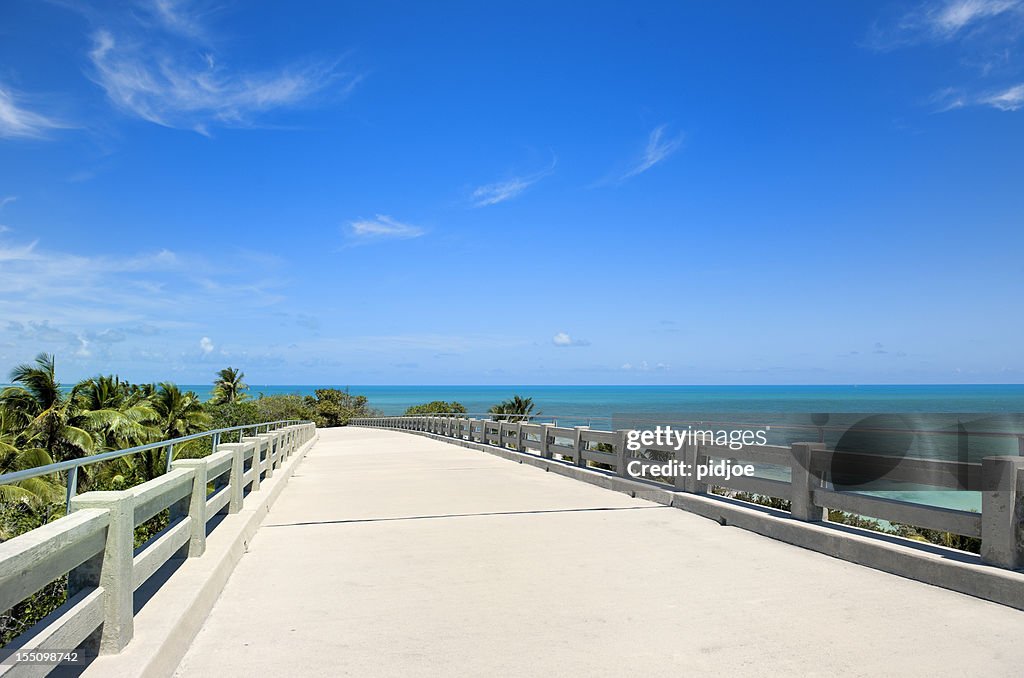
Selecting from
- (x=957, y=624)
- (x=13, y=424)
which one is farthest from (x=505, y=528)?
(x=13, y=424)

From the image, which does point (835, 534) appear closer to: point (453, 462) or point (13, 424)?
point (453, 462)

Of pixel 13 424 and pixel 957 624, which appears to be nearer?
pixel 957 624

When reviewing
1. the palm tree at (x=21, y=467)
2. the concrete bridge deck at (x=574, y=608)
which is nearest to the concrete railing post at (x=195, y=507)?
the concrete bridge deck at (x=574, y=608)

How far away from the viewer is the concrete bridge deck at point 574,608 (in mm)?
5176

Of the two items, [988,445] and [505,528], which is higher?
[988,445]

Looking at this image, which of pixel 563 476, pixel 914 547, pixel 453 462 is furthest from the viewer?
pixel 453 462

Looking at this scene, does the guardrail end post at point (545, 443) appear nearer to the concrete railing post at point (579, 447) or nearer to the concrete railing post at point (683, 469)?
the concrete railing post at point (579, 447)

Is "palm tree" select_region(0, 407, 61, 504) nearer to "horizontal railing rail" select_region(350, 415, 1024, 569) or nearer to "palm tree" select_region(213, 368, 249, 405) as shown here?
"horizontal railing rail" select_region(350, 415, 1024, 569)

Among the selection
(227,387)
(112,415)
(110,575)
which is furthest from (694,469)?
(227,387)

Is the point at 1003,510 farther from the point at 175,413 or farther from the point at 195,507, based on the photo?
the point at 175,413

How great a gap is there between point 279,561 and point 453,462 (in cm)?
1268

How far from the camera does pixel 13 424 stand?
34.9 meters

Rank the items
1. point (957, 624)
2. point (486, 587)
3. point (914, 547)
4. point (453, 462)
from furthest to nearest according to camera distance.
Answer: point (453, 462) < point (914, 547) < point (486, 587) < point (957, 624)

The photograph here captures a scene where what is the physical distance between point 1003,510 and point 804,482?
2515 mm
